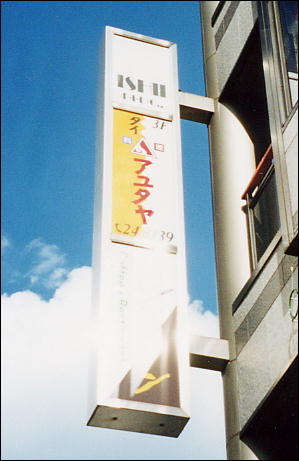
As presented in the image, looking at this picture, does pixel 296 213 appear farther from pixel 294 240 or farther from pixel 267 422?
pixel 267 422

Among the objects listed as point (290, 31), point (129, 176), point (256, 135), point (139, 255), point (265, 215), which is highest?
point (290, 31)

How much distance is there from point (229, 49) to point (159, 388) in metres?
6.37

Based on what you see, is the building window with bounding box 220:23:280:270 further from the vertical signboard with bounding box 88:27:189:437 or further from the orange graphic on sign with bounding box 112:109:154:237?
the orange graphic on sign with bounding box 112:109:154:237

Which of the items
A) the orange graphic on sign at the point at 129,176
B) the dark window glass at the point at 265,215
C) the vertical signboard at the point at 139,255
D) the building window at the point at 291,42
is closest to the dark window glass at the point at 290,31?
the building window at the point at 291,42

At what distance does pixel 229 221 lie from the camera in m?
13.4

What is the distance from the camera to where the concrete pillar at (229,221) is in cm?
1173

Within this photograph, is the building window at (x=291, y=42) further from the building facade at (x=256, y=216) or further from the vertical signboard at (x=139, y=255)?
the vertical signboard at (x=139, y=255)

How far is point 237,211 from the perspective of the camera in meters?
13.4

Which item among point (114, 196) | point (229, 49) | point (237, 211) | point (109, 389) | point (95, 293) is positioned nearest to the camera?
point (109, 389)

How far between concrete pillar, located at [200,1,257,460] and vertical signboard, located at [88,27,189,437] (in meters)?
0.97

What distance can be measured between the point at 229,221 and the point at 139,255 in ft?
6.91

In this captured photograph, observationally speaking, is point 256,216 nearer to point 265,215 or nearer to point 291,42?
point 265,215

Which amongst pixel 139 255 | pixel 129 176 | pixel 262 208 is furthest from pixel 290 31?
pixel 139 255

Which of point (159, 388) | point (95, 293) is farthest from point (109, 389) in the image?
point (95, 293)
